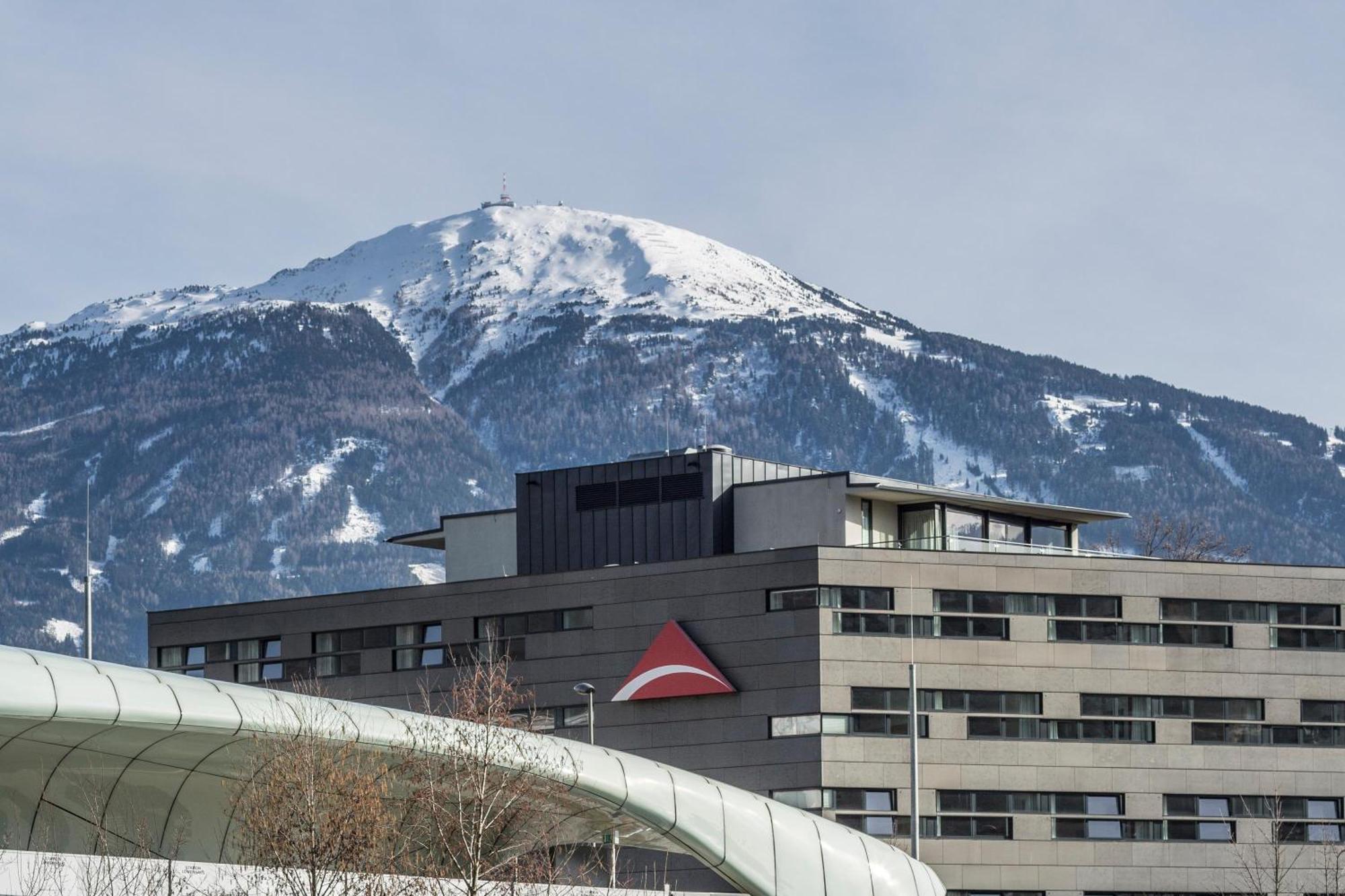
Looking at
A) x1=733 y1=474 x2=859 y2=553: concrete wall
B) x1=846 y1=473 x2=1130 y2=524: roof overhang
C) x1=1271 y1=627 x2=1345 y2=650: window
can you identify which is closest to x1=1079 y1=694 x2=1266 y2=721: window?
x1=1271 y1=627 x2=1345 y2=650: window

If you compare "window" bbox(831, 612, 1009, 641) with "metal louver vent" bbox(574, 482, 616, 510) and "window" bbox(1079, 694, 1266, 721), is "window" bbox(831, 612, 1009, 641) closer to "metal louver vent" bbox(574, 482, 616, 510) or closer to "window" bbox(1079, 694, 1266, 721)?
"window" bbox(1079, 694, 1266, 721)

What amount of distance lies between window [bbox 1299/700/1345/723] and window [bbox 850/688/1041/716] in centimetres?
1193

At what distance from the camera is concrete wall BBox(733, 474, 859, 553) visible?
318 ft

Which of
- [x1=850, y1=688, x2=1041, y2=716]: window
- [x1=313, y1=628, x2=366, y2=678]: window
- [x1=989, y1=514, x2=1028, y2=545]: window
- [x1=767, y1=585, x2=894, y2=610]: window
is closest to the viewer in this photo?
[x1=767, y1=585, x2=894, y2=610]: window

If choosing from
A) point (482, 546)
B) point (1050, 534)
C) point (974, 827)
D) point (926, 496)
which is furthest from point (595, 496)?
A: point (974, 827)

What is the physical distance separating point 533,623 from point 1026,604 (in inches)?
778

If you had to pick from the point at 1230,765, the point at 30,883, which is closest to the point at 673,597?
the point at 1230,765

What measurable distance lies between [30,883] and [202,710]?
782 centimetres

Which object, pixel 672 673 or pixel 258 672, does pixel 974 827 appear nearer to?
pixel 672 673

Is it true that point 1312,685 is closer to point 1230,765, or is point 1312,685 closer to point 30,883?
point 1230,765

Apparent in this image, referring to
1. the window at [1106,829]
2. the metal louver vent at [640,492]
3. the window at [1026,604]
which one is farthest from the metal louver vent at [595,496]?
the window at [1106,829]

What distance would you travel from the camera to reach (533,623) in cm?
9606

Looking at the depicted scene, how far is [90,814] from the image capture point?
59.2 meters

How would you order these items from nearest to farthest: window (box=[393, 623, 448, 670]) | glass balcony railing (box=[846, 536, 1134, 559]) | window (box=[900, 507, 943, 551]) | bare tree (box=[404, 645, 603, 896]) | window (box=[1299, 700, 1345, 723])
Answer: bare tree (box=[404, 645, 603, 896]), glass balcony railing (box=[846, 536, 1134, 559]), window (box=[1299, 700, 1345, 723]), window (box=[900, 507, 943, 551]), window (box=[393, 623, 448, 670])
